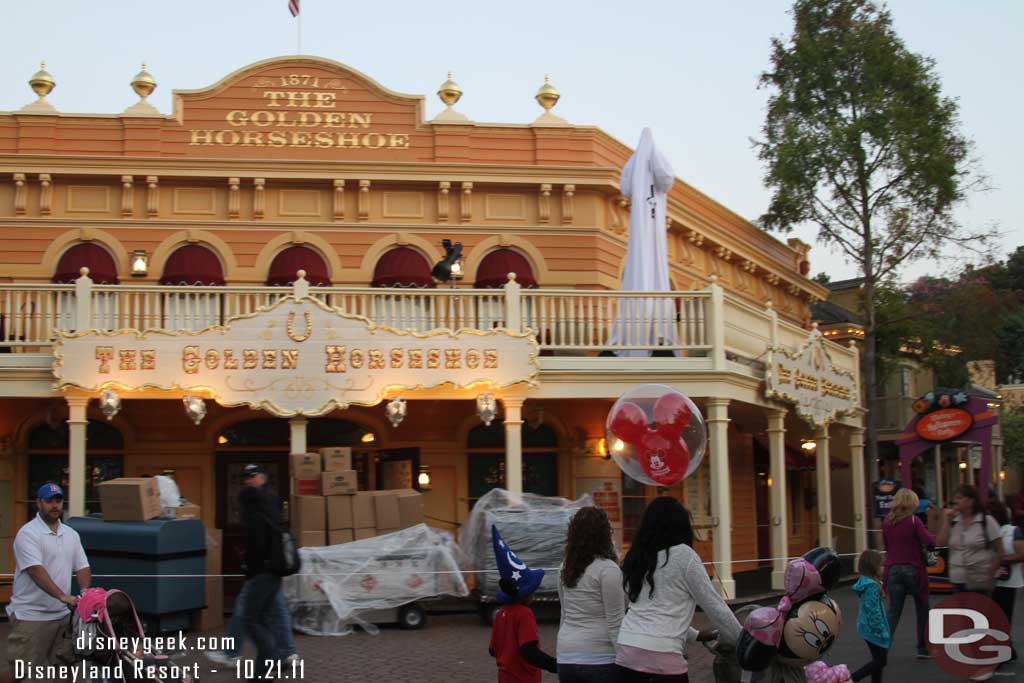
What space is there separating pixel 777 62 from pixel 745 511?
36.0ft

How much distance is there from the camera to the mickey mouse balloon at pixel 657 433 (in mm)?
9680

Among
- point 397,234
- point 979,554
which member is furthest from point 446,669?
point 397,234

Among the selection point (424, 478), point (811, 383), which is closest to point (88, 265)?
point (424, 478)

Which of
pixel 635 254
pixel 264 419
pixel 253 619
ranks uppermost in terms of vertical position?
pixel 635 254

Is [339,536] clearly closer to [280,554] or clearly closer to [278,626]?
[278,626]

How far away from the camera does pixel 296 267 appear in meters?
19.9

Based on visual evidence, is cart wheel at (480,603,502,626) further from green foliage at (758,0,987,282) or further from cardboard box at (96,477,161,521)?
green foliage at (758,0,987,282)

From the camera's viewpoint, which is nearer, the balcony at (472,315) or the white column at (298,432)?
the white column at (298,432)

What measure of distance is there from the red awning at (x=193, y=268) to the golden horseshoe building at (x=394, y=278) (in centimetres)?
4

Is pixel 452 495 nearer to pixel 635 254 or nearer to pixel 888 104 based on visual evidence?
pixel 635 254

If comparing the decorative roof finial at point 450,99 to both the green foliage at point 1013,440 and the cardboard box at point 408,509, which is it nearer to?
the cardboard box at point 408,509

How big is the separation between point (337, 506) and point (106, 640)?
650 centimetres

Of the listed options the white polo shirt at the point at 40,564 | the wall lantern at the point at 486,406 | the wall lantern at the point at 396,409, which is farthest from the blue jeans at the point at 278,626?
the wall lantern at the point at 486,406

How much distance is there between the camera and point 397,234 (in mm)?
20188
